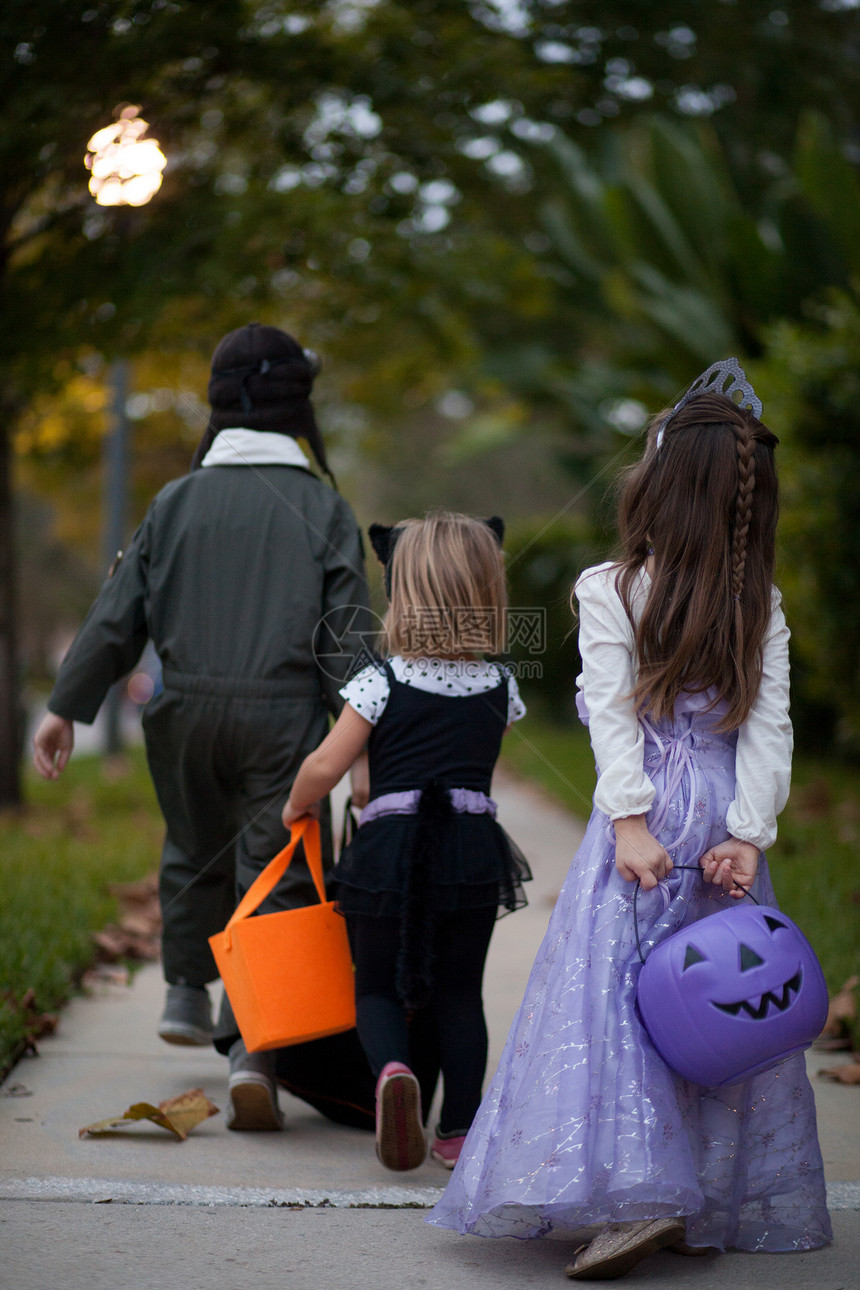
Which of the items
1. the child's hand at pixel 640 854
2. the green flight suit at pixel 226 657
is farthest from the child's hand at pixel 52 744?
the child's hand at pixel 640 854

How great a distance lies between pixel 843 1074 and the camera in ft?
11.8

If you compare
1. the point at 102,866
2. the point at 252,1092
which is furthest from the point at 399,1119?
the point at 102,866

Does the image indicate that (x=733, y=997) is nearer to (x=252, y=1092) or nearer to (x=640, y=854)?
(x=640, y=854)

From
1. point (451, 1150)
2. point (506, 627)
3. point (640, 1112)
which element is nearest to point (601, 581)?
point (506, 627)

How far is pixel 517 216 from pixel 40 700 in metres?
23.1

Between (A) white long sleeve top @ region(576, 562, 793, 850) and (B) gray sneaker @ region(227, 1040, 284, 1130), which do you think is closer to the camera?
(A) white long sleeve top @ region(576, 562, 793, 850)

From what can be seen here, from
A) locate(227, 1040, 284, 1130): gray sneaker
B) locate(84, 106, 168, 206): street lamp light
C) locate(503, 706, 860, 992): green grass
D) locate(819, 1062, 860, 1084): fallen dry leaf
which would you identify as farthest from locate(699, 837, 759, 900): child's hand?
locate(84, 106, 168, 206): street lamp light

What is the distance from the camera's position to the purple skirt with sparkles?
232cm

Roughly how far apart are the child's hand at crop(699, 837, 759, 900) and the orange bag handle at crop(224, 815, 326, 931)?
1064 mm

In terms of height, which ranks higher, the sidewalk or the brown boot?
the brown boot

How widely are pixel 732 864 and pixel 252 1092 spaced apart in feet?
4.51

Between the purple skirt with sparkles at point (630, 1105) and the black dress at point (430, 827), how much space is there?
394 millimetres

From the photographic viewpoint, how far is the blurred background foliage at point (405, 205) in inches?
278

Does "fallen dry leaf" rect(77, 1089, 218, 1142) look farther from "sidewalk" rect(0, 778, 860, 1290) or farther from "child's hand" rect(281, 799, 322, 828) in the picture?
"child's hand" rect(281, 799, 322, 828)
